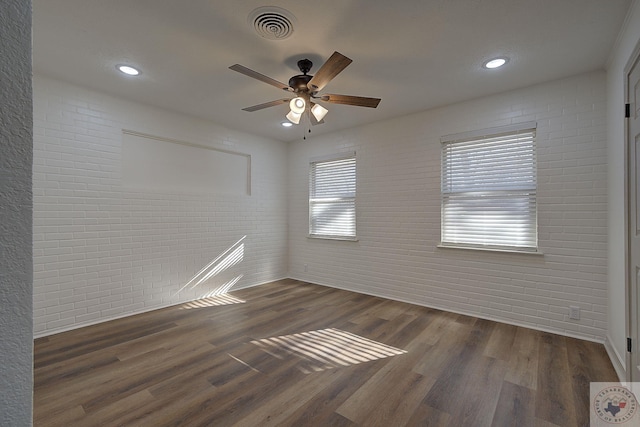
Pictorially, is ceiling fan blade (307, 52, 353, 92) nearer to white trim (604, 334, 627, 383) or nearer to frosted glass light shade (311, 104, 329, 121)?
frosted glass light shade (311, 104, 329, 121)

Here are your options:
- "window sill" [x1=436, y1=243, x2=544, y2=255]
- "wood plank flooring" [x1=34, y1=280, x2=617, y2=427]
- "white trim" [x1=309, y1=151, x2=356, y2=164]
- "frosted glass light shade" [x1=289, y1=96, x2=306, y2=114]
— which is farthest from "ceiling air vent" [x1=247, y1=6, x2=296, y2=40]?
"window sill" [x1=436, y1=243, x2=544, y2=255]

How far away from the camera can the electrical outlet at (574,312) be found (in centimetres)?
296

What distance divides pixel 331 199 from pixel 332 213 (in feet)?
0.79

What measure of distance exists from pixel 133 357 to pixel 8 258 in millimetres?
2684

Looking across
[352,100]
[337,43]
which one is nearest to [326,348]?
[352,100]

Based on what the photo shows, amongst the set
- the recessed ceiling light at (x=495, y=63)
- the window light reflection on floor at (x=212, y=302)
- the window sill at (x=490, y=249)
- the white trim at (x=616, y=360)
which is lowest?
the window light reflection on floor at (x=212, y=302)

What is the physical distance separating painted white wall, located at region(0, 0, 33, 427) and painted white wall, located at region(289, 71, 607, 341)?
3725 mm

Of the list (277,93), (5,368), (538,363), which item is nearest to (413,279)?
(538,363)

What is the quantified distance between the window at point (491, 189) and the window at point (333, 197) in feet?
4.85

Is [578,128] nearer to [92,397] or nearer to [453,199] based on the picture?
[453,199]

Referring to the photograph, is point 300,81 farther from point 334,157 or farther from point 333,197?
point 333,197

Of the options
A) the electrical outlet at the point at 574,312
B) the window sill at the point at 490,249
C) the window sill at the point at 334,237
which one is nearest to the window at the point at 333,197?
the window sill at the point at 334,237

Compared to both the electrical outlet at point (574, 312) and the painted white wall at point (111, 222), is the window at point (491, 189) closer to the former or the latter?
the electrical outlet at point (574, 312)

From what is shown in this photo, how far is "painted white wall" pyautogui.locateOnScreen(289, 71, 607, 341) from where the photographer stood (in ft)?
9.56
